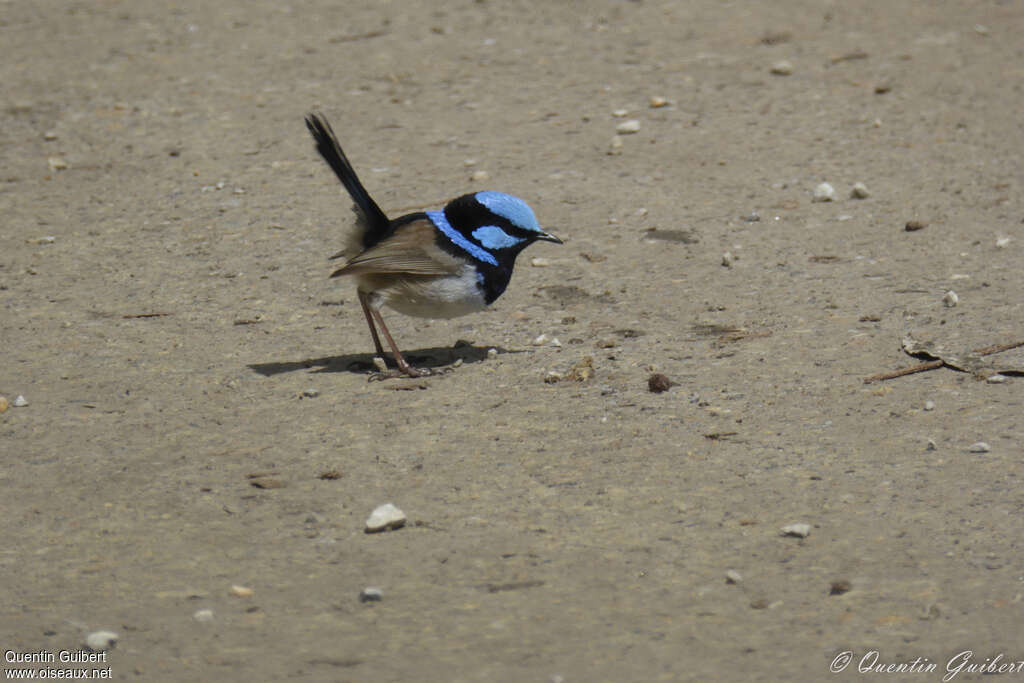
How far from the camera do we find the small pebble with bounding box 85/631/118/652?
345 centimetres

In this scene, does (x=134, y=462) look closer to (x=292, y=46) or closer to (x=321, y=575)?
(x=321, y=575)

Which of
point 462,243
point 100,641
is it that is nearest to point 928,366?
point 462,243

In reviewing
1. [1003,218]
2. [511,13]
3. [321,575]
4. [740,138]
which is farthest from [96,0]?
[321,575]

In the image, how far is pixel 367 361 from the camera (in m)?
5.74

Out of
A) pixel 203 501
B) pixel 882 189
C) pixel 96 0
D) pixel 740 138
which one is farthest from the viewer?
pixel 96 0

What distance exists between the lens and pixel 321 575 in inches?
151

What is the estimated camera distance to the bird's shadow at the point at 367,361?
5.61m

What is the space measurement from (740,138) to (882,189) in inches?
49.8

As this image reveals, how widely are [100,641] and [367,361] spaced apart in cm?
245

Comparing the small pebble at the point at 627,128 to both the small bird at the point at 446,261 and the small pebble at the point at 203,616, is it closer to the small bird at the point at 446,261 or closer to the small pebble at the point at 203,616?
the small bird at the point at 446,261

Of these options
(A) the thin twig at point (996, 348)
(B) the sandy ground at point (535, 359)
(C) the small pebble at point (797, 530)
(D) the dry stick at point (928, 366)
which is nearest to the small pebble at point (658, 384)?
(B) the sandy ground at point (535, 359)

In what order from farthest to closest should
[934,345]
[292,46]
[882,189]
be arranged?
1. [292,46]
2. [882,189]
3. [934,345]

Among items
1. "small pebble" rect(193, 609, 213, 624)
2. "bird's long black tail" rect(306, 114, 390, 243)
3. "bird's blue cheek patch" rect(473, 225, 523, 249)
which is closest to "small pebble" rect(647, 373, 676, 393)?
"bird's blue cheek patch" rect(473, 225, 523, 249)

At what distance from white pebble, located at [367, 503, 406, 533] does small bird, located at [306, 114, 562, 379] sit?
1417 mm
